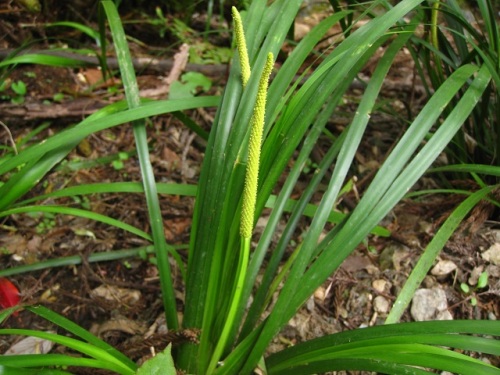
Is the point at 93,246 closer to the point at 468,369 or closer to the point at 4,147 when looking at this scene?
the point at 4,147

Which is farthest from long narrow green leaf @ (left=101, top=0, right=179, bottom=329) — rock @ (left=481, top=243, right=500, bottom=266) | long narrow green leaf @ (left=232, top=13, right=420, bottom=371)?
rock @ (left=481, top=243, right=500, bottom=266)

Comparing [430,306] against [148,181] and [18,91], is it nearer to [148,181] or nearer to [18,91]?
[148,181]

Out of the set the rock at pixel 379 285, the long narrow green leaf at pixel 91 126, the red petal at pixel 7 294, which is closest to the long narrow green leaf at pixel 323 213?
the long narrow green leaf at pixel 91 126

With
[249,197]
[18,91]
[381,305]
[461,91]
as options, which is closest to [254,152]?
[249,197]

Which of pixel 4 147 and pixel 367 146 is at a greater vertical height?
pixel 367 146

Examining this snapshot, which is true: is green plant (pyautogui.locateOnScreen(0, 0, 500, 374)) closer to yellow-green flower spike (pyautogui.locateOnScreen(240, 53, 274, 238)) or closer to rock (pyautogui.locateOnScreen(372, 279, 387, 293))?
yellow-green flower spike (pyautogui.locateOnScreen(240, 53, 274, 238))

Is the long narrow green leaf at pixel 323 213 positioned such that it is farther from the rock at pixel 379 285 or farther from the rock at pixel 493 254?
the rock at pixel 493 254

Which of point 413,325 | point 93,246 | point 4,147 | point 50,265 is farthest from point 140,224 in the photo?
point 413,325
